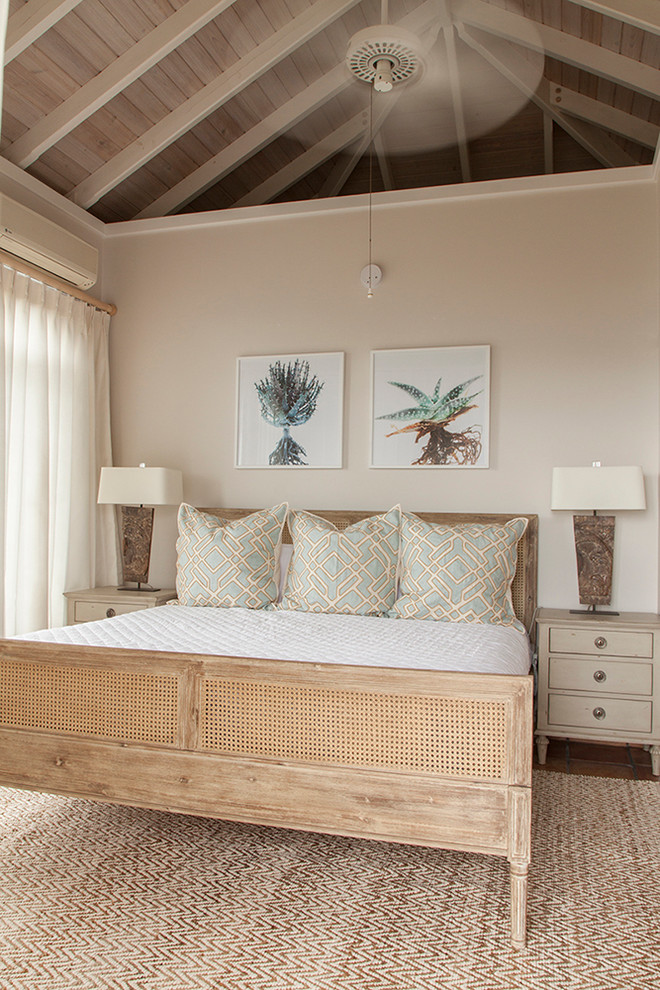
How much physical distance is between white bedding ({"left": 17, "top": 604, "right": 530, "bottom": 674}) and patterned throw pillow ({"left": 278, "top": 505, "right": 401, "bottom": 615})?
4.4 inches

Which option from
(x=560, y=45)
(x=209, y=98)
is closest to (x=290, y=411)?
(x=209, y=98)

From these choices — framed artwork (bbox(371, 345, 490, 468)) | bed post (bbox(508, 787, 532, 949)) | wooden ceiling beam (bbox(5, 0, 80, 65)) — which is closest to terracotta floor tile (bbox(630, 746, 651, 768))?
framed artwork (bbox(371, 345, 490, 468))

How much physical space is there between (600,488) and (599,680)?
851 millimetres

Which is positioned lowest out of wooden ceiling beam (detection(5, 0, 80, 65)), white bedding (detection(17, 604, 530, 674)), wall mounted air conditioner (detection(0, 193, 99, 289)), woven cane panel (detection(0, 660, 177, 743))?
woven cane panel (detection(0, 660, 177, 743))

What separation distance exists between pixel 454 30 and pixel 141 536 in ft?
9.89

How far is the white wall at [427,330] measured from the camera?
3.70m

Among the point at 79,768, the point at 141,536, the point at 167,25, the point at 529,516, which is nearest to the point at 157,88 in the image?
the point at 167,25

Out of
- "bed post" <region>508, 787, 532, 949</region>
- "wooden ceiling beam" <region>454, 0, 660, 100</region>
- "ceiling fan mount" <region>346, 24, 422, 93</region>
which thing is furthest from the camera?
"wooden ceiling beam" <region>454, 0, 660, 100</region>

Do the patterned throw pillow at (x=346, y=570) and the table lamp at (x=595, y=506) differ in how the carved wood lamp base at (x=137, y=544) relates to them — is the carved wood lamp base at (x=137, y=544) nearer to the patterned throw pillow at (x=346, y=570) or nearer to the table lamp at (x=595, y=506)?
the patterned throw pillow at (x=346, y=570)

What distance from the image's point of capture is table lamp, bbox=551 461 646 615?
3.36 m

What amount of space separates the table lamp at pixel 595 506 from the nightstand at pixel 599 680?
0.24 m

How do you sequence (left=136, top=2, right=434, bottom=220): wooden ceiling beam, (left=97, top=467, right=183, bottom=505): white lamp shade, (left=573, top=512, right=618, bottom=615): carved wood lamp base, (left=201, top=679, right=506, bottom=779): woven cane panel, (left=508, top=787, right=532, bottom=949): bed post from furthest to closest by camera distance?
1. (left=97, top=467, right=183, bottom=505): white lamp shade
2. (left=136, top=2, right=434, bottom=220): wooden ceiling beam
3. (left=573, top=512, right=618, bottom=615): carved wood lamp base
4. (left=201, top=679, right=506, bottom=779): woven cane panel
5. (left=508, top=787, right=532, bottom=949): bed post

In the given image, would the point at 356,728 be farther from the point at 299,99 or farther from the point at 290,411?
the point at 299,99

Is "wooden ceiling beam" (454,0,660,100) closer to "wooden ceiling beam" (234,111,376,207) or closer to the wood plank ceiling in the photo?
the wood plank ceiling
